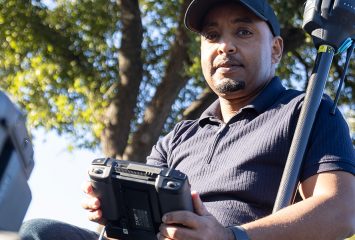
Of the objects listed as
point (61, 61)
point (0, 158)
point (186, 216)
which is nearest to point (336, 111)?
point (186, 216)

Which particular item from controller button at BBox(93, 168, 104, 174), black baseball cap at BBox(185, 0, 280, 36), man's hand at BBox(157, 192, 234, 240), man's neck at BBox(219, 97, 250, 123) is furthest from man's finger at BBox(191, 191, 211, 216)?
black baseball cap at BBox(185, 0, 280, 36)

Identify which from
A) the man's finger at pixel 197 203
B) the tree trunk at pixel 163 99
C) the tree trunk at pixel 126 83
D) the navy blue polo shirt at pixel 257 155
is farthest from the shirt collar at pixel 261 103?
the tree trunk at pixel 126 83

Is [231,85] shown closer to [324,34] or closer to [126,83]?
[324,34]

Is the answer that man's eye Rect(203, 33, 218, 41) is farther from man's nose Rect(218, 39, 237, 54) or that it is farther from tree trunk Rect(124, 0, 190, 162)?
tree trunk Rect(124, 0, 190, 162)

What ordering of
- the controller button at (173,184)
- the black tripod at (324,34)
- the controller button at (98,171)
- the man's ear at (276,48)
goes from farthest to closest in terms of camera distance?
1. the man's ear at (276,48)
2. the black tripod at (324,34)
3. the controller button at (98,171)
4. the controller button at (173,184)

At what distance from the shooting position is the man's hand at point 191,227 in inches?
84.0

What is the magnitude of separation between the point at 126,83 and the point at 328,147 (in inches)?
305

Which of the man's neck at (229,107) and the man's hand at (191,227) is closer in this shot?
the man's hand at (191,227)

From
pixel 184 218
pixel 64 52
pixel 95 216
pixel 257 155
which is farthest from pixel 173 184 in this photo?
pixel 64 52

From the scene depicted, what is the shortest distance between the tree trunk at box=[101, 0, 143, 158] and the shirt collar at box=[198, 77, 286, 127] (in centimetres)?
664

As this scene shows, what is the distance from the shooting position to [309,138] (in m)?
2.62

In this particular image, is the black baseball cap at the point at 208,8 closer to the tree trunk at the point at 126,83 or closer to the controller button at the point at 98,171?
the controller button at the point at 98,171

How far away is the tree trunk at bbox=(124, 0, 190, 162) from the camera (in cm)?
976

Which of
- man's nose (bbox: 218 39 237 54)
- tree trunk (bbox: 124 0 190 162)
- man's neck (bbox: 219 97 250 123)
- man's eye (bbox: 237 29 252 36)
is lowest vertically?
tree trunk (bbox: 124 0 190 162)
